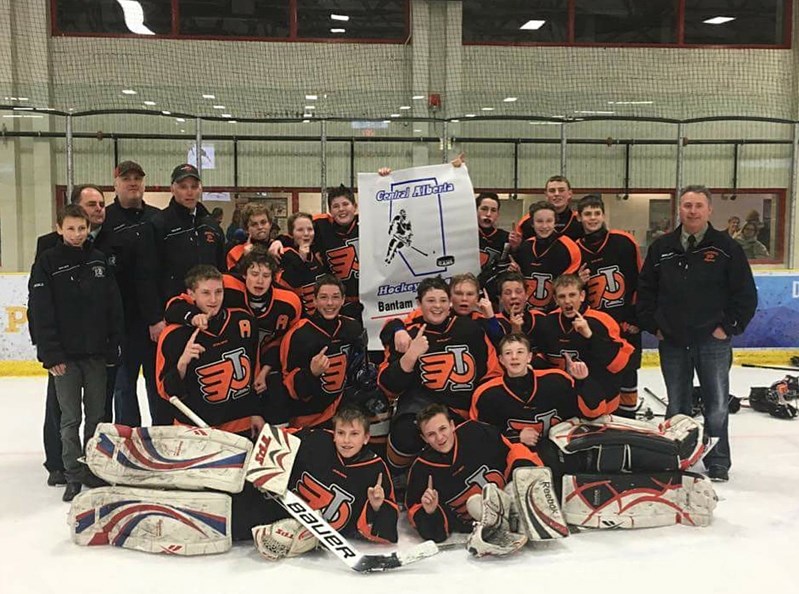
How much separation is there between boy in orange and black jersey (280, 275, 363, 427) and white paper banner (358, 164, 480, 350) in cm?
39

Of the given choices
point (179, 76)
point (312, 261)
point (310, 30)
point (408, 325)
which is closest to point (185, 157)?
point (179, 76)

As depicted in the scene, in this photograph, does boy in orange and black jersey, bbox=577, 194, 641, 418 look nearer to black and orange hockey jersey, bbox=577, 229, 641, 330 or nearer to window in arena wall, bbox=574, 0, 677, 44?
black and orange hockey jersey, bbox=577, 229, 641, 330

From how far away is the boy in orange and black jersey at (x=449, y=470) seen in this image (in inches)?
110

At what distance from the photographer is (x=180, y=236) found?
3699 millimetres

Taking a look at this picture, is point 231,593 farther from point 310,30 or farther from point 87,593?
point 310,30

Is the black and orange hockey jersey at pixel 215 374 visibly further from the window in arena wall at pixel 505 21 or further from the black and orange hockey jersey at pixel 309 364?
the window in arena wall at pixel 505 21

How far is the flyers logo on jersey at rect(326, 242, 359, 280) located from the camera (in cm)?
372

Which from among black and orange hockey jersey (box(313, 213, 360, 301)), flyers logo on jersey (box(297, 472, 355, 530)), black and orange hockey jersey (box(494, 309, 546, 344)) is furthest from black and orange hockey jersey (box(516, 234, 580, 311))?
flyers logo on jersey (box(297, 472, 355, 530))

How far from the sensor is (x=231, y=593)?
2422mm

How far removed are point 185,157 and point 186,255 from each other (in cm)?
468

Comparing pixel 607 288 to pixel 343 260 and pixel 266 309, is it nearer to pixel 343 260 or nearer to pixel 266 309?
pixel 343 260

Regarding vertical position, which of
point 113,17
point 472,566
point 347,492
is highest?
point 113,17

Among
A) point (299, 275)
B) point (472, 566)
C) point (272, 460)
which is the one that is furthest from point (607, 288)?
point (272, 460)

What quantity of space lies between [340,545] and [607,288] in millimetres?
2057
